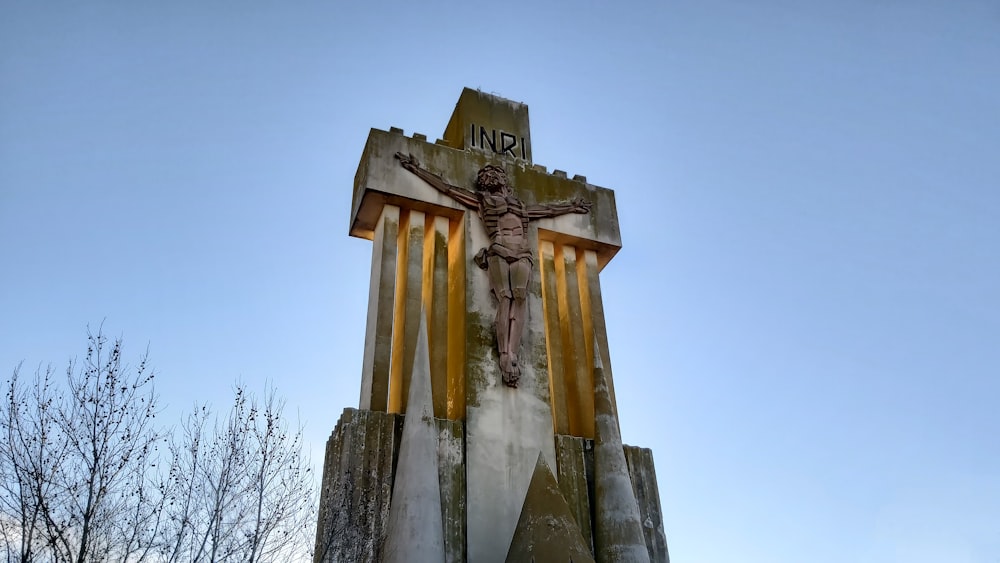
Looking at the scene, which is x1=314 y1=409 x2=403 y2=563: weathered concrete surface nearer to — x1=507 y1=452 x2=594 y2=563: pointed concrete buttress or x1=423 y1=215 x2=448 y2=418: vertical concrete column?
x1=423 y1=215 x2=448 y2=418: vertical concrete column

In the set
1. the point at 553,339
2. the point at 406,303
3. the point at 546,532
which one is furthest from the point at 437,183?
the point at 546,532

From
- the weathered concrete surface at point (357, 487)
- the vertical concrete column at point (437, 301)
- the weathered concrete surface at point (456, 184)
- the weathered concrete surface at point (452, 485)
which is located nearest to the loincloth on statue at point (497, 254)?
the weathered concrete surface at point (456, 184)

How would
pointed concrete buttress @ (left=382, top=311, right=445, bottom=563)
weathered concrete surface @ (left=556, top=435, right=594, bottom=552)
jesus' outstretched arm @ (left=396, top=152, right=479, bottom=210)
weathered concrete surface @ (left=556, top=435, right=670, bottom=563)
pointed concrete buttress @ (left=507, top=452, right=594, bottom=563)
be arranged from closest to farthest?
pointed concrete buttress @ (left=507, top=452, right=594, bottom=563)
pointed concrete buttress @ (left=382, top=311, right=445, bottom=563)
weathered concrete surface @ (left=556, top=435, right=594, bottom=552)
weathered concrete surface @ (left=556, top=435, right=670, bottom=563)
jesus' outstretched arm @ (left=396, top=152, right=479, bottom=210)

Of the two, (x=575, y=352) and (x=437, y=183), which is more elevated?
(x=437, y=183)

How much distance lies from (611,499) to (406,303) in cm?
605

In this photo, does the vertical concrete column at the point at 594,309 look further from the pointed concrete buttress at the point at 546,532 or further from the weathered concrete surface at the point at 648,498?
the pointed concrete buttress at the point at 546,532

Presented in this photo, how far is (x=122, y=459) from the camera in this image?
13.1m

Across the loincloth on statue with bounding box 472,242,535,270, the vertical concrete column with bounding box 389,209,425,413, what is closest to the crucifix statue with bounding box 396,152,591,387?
the loincloth on statue with bounding box 472,242,535,270

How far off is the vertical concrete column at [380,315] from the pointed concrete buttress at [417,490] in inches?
44.9

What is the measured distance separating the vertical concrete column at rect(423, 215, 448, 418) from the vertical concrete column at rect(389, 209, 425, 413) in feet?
0.97

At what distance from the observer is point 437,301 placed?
1770cm

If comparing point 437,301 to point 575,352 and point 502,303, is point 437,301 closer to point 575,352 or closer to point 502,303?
point 502,303

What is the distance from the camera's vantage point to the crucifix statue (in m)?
17.2

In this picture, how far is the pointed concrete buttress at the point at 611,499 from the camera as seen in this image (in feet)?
47.6
